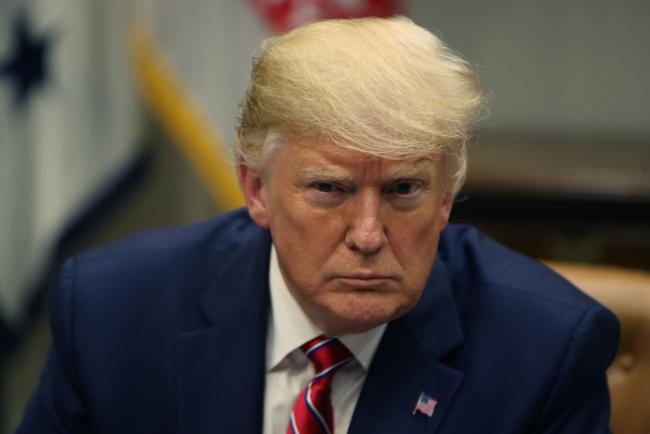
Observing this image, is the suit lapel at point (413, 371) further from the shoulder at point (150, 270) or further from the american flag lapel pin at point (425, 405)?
the shoulder at point (150, 270)

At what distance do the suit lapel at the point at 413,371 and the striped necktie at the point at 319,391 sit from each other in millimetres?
51

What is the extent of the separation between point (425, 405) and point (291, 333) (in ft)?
0.90

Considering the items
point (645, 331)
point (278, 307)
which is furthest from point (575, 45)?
point (278, 307)

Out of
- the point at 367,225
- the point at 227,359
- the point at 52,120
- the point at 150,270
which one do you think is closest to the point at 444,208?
the point at 367,225

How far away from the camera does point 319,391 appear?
66.7 inches

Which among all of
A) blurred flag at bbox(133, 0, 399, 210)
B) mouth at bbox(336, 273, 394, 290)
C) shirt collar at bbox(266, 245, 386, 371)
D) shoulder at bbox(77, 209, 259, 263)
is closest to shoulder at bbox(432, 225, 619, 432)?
shirt collar at bbox(266, 245, 386, 371)

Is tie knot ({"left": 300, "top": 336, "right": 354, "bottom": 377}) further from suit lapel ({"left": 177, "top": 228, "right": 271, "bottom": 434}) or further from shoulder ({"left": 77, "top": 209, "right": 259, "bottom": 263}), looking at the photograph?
shoulder ({"left": 77, "top": 209, "right": 259, "bottom": 263})

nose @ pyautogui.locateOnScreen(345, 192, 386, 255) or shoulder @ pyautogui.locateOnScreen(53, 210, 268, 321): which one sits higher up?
nose @ pyautogui.locateOnScreen(345, 192, 386, 255)

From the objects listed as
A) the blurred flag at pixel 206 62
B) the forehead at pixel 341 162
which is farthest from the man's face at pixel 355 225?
the blurred flag at pixel 206 62

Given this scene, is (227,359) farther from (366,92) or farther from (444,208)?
(366,92)

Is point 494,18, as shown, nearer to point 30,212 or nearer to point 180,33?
point 180,33

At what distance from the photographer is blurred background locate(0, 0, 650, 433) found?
3.31 metres

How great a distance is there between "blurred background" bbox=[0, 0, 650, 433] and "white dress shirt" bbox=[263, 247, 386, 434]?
1.12m

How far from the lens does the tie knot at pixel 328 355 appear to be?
172 centimetres
